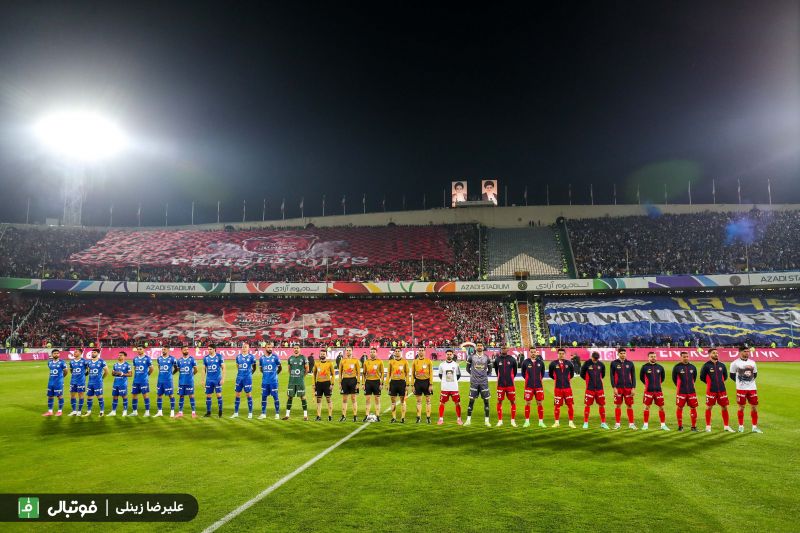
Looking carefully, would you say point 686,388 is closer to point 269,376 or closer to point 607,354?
point 269,376

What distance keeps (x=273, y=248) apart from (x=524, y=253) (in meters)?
33.0

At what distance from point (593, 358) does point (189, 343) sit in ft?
147

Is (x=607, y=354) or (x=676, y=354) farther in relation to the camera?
(x=676, y=354)

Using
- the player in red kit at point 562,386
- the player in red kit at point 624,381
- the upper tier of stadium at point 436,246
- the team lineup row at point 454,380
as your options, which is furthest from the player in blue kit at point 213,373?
the upper tier of stadium at point 436,246

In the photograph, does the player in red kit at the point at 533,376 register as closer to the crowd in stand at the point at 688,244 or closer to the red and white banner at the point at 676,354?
the red and white banner at the point at 676,354

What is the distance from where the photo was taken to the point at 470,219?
7212 centimetres

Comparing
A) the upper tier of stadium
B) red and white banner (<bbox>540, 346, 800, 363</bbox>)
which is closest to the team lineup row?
red and white banner (<bbox>540, 346, 800, 363</bbox>)

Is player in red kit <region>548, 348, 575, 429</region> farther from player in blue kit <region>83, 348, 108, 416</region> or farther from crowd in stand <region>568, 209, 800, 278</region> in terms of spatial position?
crowd in stand <region>568, 209, 800, 278</region>

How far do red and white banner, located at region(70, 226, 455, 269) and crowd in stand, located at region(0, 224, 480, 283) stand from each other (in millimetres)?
1162

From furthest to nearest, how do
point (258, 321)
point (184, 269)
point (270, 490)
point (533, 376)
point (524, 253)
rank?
point (524, 253)
point (184, 269)
point (258, 321)
point (533, 376)
point (270, 490)

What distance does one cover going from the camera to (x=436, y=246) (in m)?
66.1

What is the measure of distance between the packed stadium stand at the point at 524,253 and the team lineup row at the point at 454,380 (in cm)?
4551

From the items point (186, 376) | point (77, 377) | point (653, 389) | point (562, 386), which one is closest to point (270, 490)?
point (562, 386)

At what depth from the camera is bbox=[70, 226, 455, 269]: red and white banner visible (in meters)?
63.4
